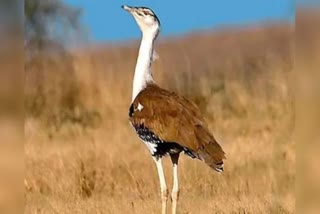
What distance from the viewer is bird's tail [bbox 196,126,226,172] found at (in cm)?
531

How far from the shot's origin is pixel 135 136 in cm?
1124

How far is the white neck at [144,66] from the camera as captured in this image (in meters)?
5.85

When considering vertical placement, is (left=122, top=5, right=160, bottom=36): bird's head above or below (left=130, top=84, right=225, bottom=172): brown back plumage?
above

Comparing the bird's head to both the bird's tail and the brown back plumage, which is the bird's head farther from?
the bird's tail

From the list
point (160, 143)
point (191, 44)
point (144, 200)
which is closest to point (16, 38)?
point (160, 143)

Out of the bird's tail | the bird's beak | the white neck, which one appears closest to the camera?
the bird's tail

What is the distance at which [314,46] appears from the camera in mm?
2473

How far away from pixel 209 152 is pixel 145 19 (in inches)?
46.6

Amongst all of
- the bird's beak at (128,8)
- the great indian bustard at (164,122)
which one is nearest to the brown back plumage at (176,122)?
the great indian bustard at (164,122)

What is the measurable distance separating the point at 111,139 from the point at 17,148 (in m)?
8.80

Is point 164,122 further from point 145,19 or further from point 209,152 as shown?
point 145,19

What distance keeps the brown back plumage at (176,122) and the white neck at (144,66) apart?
0.06m

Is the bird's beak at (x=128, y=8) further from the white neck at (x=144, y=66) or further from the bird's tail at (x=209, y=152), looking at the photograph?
the bird's tail at (x=209, y=152)

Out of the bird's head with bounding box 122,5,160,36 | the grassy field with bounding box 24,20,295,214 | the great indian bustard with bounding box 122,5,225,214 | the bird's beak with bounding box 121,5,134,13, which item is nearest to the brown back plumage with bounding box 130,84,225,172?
the great indian bustard with bounding box 122,5,225,214
